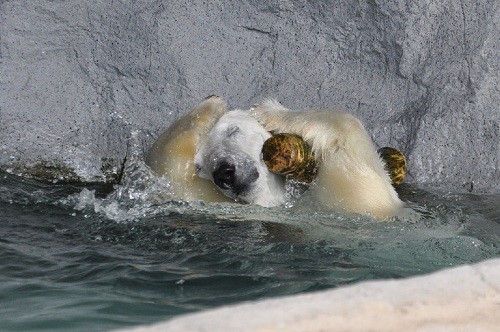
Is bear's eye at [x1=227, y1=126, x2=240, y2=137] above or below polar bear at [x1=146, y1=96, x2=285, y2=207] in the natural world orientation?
above

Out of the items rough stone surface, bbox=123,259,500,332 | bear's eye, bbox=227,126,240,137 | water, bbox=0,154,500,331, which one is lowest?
water, bbox=0,154,500,331

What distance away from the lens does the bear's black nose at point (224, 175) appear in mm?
3453

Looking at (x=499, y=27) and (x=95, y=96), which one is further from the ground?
(x=499, y=27)

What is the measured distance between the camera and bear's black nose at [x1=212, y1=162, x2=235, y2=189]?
136 inches

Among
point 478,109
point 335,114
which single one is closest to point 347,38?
point 478,109

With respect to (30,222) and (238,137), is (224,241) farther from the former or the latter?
(30,222)

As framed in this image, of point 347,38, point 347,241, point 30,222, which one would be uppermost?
point 347,38

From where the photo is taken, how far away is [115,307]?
97.1 inches

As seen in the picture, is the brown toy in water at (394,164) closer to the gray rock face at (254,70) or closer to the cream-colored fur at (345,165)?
the cream-colored fur at (345,165)

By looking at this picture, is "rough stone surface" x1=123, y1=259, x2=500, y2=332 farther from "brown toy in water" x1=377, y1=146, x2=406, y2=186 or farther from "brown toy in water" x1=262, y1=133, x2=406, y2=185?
"brown toy in water" x1=377, y1=146, x2=406, y2=186

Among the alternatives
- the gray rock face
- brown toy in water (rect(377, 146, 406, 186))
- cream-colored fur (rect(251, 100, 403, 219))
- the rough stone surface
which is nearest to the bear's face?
cream-colored fur (rect(251, 100, 403, 219))

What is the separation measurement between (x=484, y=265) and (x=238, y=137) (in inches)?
72.5

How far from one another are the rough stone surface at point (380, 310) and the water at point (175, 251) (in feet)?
2.32

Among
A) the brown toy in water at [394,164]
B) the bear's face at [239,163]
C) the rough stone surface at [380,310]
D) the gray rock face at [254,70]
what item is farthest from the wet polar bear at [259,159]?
the rough stone surface at [380,310]
